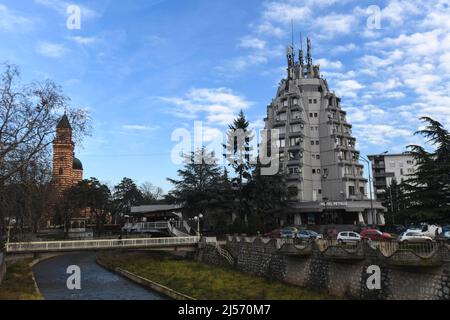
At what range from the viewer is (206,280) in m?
37.9

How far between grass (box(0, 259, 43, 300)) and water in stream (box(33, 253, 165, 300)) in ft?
4.04

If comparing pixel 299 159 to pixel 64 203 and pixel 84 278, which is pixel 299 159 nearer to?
pixel 64 203

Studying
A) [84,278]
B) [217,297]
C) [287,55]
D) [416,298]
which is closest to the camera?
[416,298]

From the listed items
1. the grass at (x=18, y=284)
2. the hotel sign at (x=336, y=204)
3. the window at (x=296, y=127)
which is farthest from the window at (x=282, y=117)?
the grass at (x=18, y=284)

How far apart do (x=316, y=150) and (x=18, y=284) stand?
67.8 m

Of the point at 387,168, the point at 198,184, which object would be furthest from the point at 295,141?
the point at 387,168

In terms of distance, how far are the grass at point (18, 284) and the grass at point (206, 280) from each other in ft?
33.4

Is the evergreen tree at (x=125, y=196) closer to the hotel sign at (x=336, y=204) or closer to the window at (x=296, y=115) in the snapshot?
the window at (x=296, y=115)

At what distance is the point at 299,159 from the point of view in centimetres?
8794

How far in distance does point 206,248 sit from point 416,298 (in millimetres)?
31192

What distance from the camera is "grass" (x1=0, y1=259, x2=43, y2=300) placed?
26.7m

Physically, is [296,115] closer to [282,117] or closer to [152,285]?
[282,117]

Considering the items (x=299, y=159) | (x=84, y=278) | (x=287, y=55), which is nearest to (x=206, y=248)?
(x=84, y=278)

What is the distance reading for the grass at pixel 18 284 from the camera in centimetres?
2669
